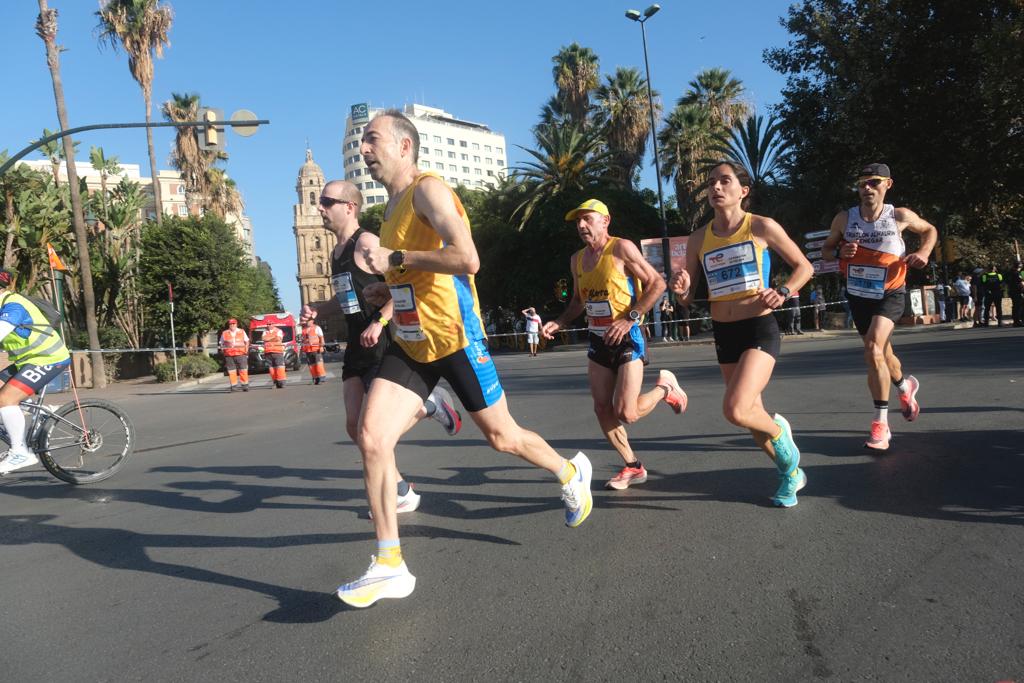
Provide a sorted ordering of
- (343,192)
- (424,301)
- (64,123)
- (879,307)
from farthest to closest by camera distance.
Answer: (64,123) < (879,307) < (343,192) < (424,301)

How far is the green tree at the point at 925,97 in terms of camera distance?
16234 millimetres

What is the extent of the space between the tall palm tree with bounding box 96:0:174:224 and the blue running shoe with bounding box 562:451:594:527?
32.1 metres

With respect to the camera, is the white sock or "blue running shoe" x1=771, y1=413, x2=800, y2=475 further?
the white sock

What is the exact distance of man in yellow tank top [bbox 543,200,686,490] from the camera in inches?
188

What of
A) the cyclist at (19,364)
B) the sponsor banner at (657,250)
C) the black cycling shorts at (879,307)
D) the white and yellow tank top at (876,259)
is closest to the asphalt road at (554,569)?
the cyclist at (19,364)

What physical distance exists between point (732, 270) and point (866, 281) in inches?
76.7

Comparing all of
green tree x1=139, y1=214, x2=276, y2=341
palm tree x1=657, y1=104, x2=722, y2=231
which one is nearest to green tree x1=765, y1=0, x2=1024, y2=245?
palm tree x1=657, y1=104, x2=722, y2=231

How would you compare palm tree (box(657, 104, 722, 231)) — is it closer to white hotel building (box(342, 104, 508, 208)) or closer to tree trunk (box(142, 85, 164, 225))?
tree trunk (box(142, 85, 164, 225))

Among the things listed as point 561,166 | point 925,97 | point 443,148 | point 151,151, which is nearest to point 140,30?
point 151,151

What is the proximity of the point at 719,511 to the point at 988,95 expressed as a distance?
14880mm

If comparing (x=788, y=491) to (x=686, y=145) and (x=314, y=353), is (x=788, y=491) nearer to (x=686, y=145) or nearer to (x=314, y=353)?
(x=314, y=353)

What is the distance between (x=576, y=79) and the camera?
48.5 m

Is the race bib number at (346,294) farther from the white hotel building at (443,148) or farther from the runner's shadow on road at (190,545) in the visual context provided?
the white hotel building at (443,148)

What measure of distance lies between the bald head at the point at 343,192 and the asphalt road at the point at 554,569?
77.0 inches
